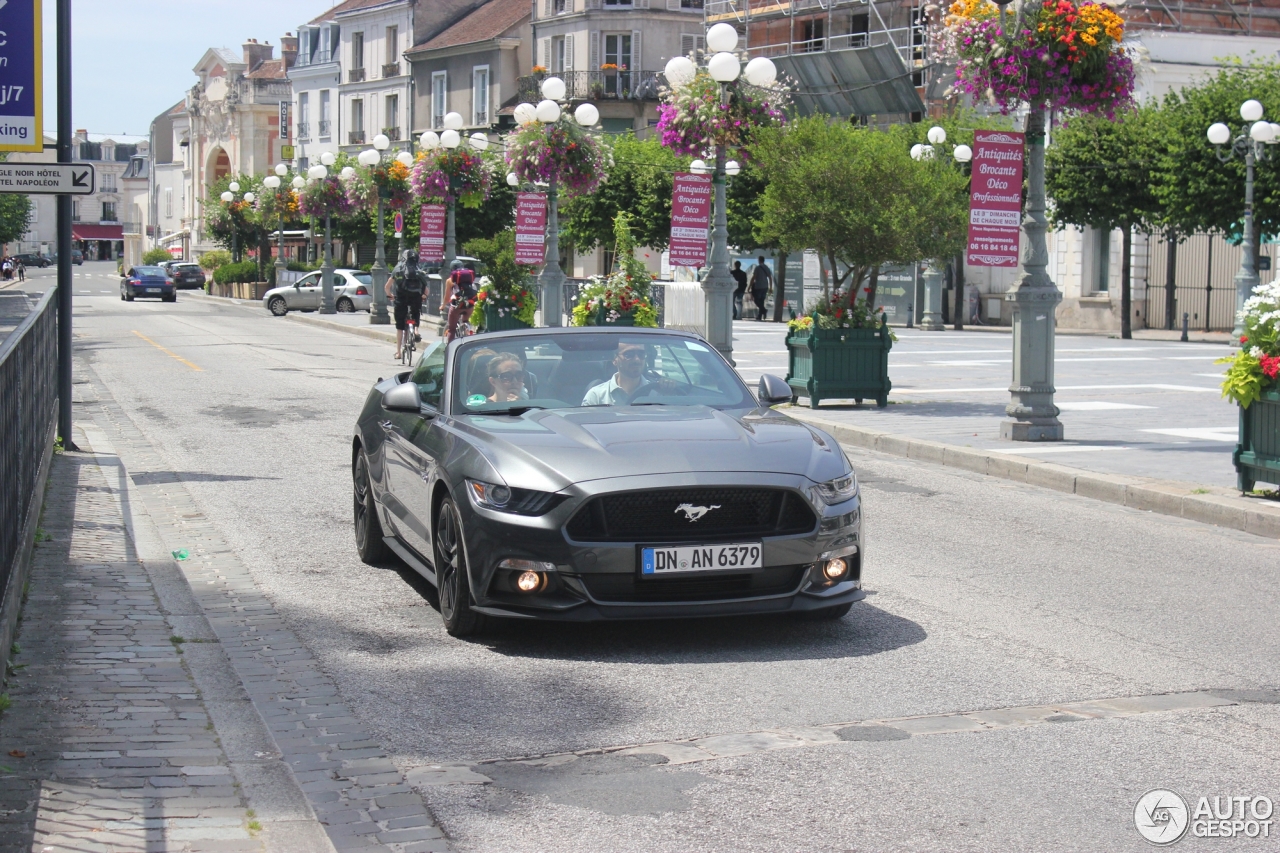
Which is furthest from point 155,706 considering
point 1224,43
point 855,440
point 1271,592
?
point 1224,43

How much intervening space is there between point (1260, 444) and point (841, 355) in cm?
771

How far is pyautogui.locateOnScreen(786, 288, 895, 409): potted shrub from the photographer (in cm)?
1806

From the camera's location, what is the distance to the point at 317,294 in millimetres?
53281

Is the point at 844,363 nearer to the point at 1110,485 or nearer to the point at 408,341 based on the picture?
the point at 1110,485

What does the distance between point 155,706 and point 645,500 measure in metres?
2.06

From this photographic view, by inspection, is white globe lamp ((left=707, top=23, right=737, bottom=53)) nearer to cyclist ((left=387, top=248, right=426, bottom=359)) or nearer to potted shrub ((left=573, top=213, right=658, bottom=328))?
potted shrub ((left=573, top=213, right=658, bottom=328))

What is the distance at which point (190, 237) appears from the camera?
373 ft

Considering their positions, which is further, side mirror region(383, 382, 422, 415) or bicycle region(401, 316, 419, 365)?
bicycle region(401, 316, 419, 365)

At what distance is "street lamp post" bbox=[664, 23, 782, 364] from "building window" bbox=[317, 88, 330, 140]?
70354 millimetres

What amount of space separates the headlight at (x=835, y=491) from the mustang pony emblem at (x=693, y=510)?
1.67ft

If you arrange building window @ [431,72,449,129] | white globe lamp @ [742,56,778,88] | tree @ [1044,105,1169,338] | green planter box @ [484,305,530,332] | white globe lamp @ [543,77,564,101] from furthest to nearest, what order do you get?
1. building window @ [431,72,449,129]
2. tree @ [1044,105,1169,338]
3. green planter box @ [484,305,530,332]
4. white globe lamp @ [543,77,564,101]
5. white globe lamp @ [742,56,778,88]

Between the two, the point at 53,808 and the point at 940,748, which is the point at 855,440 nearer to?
the point at 940,748

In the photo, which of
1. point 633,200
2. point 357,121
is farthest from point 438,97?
point 633,200

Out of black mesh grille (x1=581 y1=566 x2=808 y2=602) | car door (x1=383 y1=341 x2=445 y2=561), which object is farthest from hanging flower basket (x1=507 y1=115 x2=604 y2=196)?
black mesh grille (x1=581 y1=566 x2=808 y2=602)
